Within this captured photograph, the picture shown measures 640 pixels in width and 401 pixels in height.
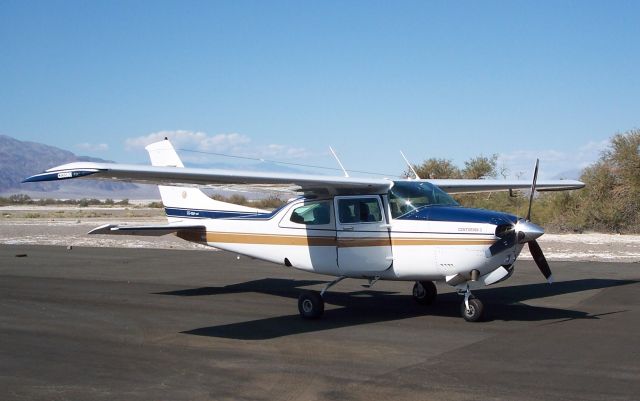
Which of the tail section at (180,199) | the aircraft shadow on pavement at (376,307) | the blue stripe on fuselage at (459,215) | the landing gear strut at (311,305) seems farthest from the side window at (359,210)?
the tail section at (180,199)

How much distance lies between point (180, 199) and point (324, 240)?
13.9ft

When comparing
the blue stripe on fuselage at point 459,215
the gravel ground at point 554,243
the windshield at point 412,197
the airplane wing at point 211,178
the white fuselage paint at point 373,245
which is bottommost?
the gravel ground at point 554,243

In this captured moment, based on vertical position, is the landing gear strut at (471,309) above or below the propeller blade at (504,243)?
below

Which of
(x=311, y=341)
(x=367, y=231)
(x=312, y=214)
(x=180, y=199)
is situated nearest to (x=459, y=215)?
(x=367, y=231)

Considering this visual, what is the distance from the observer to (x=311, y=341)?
9.25m

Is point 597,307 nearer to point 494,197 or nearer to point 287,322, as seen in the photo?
point 287,322

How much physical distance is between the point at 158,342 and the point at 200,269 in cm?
Result: 946

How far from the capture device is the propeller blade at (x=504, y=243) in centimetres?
977

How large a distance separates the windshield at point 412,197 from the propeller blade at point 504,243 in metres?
1.37

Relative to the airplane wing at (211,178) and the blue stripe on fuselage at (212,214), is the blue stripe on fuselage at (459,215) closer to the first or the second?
the airplane wing at (211,178)

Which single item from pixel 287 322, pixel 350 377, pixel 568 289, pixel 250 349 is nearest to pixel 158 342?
pixel 250 349

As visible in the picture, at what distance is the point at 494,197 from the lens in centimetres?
3728

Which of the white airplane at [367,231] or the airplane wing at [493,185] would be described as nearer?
the white airplane at [367,231]

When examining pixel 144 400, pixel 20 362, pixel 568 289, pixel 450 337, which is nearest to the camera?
pixel 144 400
